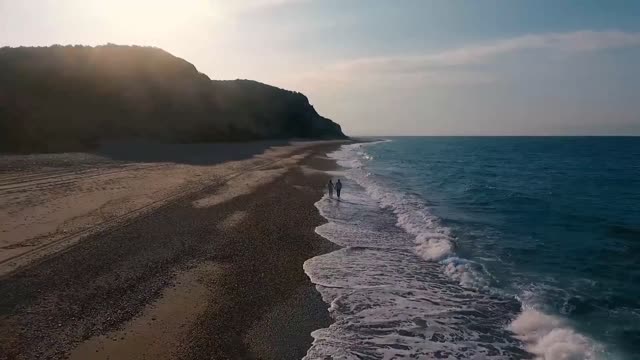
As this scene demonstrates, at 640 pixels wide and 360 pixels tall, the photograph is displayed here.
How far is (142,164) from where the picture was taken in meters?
38.3

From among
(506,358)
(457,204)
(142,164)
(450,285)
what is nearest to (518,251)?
(450,285)

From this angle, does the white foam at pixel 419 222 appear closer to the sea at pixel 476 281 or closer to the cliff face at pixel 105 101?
the sea at pixel 476 281

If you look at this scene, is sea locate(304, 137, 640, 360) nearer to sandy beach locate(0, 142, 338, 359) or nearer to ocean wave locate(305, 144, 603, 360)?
ocean wave locate(305, 144, 603, 360)

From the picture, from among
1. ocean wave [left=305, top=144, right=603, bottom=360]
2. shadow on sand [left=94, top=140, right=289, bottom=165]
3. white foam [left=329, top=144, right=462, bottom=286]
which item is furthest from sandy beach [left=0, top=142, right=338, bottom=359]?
shadow on sand [left=94, top=140, right=289, bottom=165]

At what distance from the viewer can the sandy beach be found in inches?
348

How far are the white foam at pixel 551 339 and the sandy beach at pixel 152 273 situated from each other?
15.8 feet

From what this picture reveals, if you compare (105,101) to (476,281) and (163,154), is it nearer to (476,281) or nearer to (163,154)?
(163,154)

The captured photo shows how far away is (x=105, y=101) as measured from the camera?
71.9 metres

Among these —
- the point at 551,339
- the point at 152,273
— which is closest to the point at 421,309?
the point at 551,339

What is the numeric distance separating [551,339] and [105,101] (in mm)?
76597

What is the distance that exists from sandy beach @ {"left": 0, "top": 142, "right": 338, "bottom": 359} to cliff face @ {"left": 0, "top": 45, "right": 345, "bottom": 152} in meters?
34.1

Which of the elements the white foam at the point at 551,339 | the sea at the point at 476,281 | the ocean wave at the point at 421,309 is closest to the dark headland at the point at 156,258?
the ocean wave at the point at 421,309

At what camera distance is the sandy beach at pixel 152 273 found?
348 inches

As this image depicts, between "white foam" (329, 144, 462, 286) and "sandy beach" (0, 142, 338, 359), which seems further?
"white foam" (329, 144, 462, 286)
